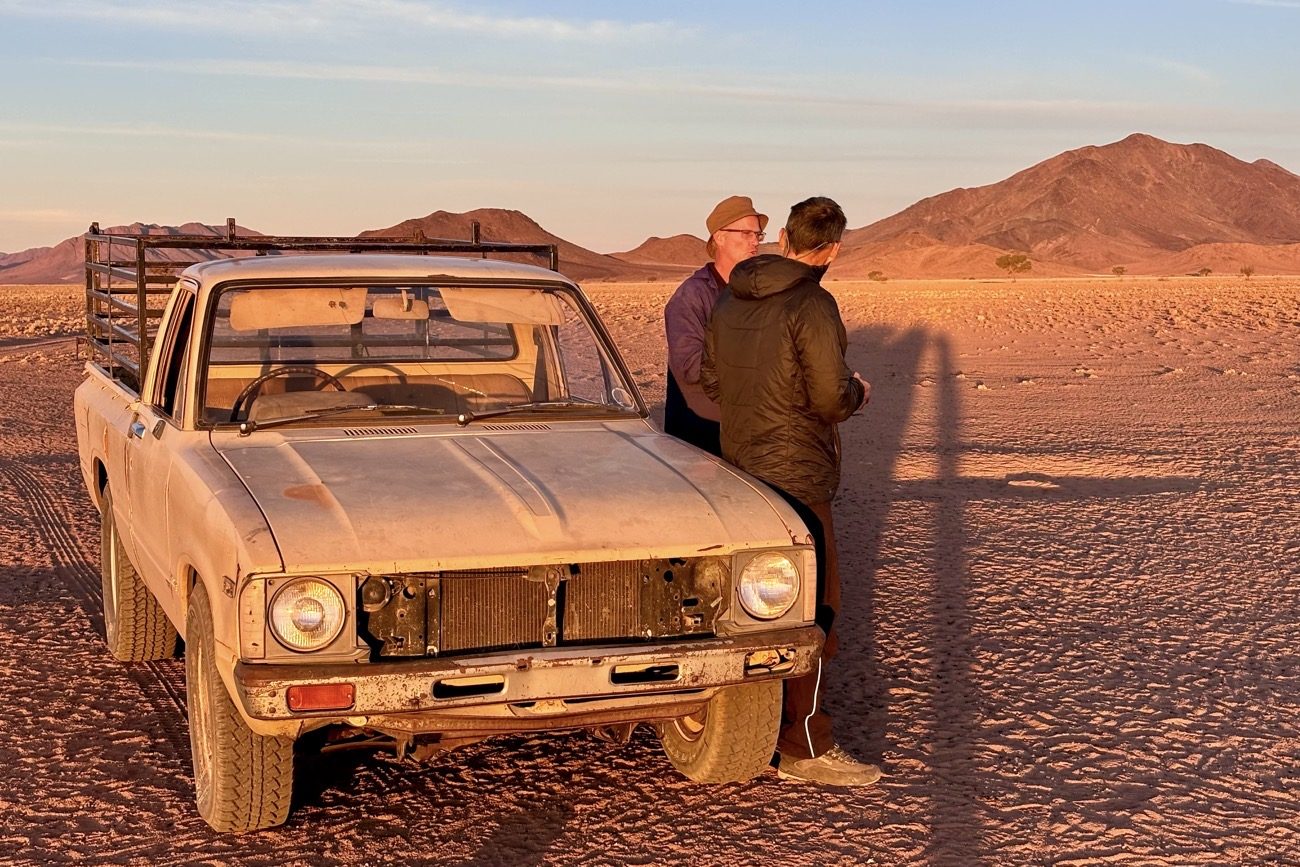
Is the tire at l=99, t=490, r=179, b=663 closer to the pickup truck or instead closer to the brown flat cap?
the pickup truck

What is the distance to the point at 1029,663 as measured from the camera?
6.69m

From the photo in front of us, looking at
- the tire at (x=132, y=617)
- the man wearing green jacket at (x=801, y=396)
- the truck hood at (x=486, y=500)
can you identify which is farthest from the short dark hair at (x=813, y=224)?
the tire at (x=132, y=617)

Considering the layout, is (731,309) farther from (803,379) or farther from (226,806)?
(226,806)

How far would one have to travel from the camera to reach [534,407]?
5.83 m

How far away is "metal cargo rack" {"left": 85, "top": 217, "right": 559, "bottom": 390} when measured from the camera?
22.3 feet

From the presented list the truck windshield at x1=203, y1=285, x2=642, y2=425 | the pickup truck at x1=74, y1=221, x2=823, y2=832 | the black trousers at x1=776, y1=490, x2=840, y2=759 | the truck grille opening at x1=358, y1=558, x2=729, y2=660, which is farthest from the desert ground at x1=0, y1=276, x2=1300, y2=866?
the truck windshield at x1=203, y1=285, x2=642, y2=425

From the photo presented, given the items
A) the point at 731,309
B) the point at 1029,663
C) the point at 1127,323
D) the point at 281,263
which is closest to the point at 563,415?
the point at 731,309

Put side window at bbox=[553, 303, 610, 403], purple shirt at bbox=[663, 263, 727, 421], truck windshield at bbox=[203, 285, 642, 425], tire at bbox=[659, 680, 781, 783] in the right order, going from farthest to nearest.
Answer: purple shirt at bbox=[663, 263, 727, 421], side window at bbox=[553, 303, 610, 403], truck windshield at bbox=[203, 285, 642, 425], tire at bbox=[659, 680, 781, 783]

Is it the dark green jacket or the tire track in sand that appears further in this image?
the tire track in sand

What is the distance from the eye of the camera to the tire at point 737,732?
16.3 feet

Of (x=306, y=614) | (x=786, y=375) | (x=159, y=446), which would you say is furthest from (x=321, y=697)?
(x=786, y=375)

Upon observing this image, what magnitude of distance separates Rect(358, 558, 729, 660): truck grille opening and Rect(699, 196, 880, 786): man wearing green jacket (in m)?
0.73

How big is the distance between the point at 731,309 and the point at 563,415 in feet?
2.56

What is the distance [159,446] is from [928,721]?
119 inches
